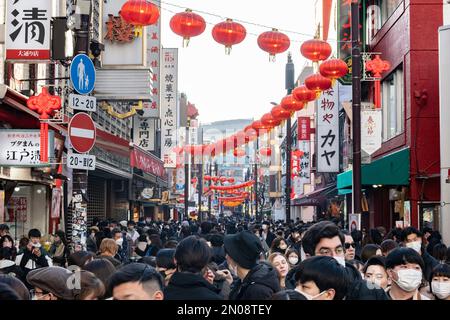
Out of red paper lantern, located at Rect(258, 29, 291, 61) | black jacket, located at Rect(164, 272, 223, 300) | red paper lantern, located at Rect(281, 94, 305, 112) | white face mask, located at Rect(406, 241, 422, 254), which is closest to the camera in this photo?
black jacket, located at Rect(164, 272, 223, 300)

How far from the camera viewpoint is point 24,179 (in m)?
21.8

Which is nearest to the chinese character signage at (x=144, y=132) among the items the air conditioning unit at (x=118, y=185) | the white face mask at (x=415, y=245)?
the air conditioning unit at (x=118, y=185)

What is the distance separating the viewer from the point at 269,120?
2783cm

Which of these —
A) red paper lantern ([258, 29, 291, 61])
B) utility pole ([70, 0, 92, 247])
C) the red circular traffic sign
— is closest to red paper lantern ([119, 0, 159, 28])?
red paper lantern ([258, 29, 291, 61])

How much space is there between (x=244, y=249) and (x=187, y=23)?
9457mm

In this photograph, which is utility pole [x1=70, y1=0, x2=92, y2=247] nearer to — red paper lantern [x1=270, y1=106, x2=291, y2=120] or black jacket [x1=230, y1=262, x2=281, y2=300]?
black jacket [x1=230, y1=262, x2=281, y2=300]

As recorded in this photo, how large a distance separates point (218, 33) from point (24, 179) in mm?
8106

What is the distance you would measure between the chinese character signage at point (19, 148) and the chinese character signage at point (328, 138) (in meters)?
20.6

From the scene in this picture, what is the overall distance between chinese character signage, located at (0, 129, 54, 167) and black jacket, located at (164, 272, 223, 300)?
463 inches

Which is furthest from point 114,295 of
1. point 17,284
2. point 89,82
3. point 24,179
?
point 24,179

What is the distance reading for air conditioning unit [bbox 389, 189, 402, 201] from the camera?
2645 centimetres

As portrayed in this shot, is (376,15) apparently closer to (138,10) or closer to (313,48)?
(313,48)

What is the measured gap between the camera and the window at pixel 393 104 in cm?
A: 2605
